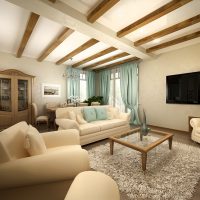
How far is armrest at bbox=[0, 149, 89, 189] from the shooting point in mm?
1024

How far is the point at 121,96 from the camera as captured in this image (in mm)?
5551

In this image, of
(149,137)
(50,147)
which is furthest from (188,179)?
(50,147)

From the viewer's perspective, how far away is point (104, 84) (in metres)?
6.27

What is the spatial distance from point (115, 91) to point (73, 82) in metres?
1.94

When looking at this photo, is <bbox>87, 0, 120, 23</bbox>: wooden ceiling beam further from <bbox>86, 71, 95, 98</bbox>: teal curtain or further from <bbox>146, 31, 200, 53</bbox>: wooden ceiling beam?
<bbox>86, 71, 95, 98</bbox>: teal curtain

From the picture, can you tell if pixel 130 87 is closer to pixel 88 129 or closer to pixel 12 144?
pixel 88 129

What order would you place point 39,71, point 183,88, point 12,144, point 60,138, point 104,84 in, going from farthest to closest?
point 104,84 → point 39,71 → point 183,88 → point 60,138 → point 12,144

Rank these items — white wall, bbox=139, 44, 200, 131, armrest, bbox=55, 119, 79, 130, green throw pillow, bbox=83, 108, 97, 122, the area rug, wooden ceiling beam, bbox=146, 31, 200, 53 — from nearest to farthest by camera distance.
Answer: the area rug
armrest, bbox=55, 119, 79, 130
wooden ceiling beam, bbox=146, 31, 200, 53
green throw pillow, bbox=83, 108, 97, 122
white wall, bbox=139, 44, 200, 131

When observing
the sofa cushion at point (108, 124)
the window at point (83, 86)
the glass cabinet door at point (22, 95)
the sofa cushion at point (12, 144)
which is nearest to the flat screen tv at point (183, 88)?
the sofa cushion at point (108, 124)

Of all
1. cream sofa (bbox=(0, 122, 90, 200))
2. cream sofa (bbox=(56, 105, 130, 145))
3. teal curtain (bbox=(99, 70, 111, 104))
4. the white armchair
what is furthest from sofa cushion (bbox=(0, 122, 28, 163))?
teal curtain (bbox=(99, 70, 111, 104))

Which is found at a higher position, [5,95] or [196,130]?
[5,95]

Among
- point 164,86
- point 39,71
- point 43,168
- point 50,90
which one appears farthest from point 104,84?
point 43,168

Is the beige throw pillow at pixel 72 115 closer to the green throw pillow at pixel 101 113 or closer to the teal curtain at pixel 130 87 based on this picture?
the green throw pillow at pixel 101 113

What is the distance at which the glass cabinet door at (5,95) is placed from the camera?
4059 millimetres
